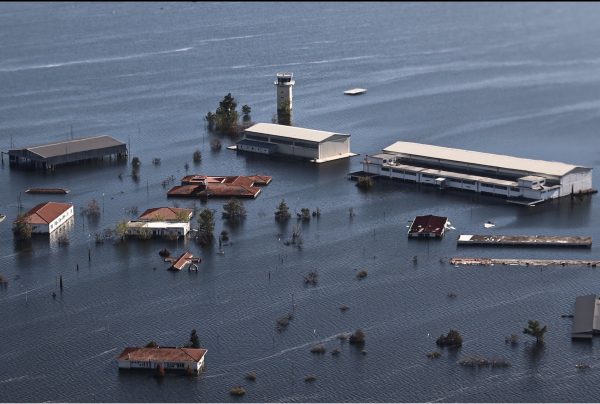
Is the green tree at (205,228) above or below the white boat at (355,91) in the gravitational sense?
below

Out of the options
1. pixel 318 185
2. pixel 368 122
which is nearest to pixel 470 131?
pixel 368 122

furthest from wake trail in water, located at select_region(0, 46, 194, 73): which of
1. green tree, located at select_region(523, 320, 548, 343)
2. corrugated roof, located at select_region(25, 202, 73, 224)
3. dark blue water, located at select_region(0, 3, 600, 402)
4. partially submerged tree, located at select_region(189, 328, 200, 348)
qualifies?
green tree, located at select_region(523, 320, 548, 343)

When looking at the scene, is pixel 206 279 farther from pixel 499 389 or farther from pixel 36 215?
pixel 499 389

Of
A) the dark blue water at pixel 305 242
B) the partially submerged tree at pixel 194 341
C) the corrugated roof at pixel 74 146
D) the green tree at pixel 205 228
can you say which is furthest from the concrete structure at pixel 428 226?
the corrugated roof at pixel 74 146

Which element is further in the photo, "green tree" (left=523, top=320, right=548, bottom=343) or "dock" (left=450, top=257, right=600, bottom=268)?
"dock" (left=450, top=257, right=600, bottom=268)

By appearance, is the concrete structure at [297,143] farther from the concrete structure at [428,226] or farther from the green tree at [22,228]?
the green tree at [22,228]

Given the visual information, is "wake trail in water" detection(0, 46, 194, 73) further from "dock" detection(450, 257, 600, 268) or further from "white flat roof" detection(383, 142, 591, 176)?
"dock" detection(450, 257, 600, 268)

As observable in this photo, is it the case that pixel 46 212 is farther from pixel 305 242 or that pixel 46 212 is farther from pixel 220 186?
pixel 305 242
